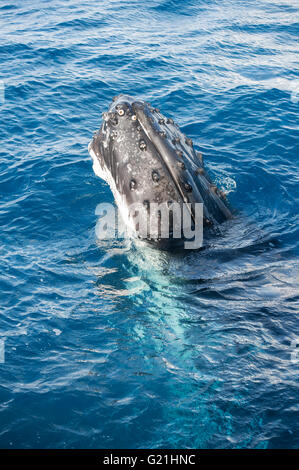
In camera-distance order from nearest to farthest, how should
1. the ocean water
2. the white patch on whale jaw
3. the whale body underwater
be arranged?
1. the ocean water
2. the whale body underwater
3. the white patch on whale jaw

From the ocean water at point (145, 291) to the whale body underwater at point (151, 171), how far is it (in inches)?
24.4

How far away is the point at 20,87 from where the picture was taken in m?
19.0

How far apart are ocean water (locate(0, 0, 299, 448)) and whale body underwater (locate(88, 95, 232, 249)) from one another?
24.4 inches

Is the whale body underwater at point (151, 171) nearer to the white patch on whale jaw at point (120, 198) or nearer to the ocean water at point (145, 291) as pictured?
the white patch on whale jaw at point (120, 198)

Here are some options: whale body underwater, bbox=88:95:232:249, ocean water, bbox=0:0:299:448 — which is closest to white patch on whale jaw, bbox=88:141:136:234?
whale body underwater, bbox=88:95:232:249

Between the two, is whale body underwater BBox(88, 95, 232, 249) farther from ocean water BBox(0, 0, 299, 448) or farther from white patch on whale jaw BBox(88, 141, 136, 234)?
ocean water BBox(0, 0, 299, 448)

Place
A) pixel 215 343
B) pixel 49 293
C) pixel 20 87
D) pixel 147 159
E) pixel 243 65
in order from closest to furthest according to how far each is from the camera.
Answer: pixel 215 343, pixel 147 159, pixel 49 293, pixel 20 87, pixel 243 65

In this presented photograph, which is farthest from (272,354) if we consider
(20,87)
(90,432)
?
(20,87)

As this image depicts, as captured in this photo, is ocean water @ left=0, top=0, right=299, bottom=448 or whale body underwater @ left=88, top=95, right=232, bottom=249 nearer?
ocean water @ left=0, top=0, right=299, bottom=448

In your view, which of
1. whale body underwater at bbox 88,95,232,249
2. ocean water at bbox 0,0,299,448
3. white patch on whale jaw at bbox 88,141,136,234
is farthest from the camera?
white patch on whale jaw at bbox 88,141,136,234

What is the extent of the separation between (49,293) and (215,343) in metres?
3.54

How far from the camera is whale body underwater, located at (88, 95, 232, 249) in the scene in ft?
27.3

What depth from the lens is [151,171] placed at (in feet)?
27.2
